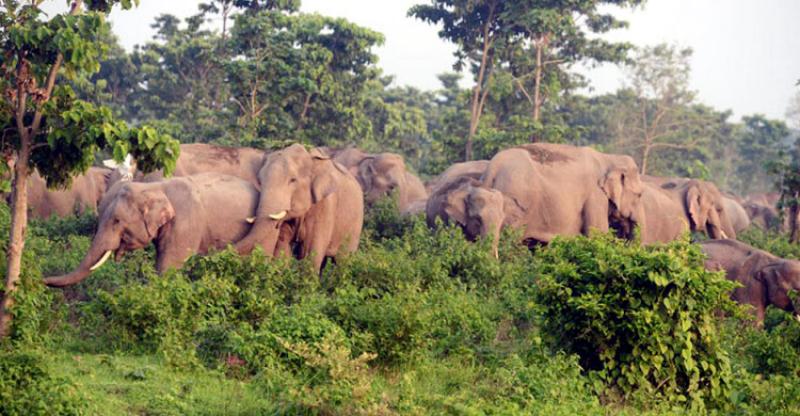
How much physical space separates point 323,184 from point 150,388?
7606 millimetres

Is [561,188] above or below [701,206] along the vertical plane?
above

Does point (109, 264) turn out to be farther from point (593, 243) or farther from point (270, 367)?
point (593, 243)

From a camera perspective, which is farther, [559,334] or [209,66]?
[209,66]

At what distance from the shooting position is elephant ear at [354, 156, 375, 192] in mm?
23547

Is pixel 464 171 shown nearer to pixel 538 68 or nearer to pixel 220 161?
pixel 220 161

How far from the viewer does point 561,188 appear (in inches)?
747

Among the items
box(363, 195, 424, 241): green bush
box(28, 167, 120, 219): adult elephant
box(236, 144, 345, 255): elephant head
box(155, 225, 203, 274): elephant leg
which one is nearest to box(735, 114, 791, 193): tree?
box(363, 195, 424, 241): green bush

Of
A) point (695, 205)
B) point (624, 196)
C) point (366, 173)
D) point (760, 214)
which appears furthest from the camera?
point (760, 214)

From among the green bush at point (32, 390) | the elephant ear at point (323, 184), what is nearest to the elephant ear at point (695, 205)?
the elephant ear at point (323, 184)

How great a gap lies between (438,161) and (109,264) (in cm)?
1429

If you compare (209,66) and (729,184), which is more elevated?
(209,66)

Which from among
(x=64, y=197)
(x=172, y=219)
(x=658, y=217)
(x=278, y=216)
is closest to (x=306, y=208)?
(x=278, y=216)

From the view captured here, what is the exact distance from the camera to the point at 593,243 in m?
9.46

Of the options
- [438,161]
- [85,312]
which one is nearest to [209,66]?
[438,161]
